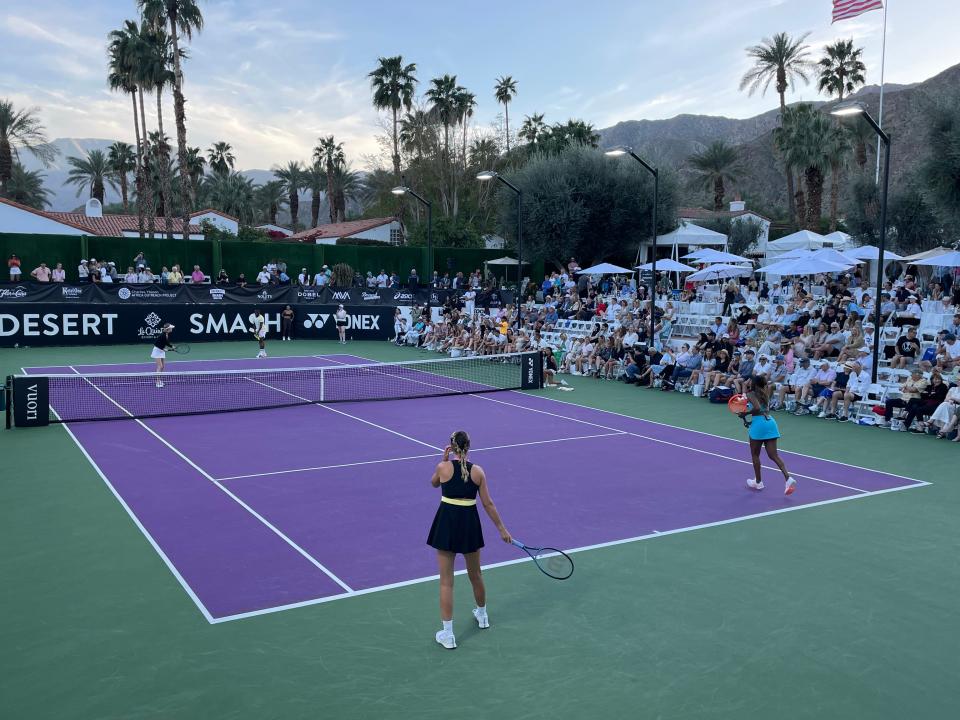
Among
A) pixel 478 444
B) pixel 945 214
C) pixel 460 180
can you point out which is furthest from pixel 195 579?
pixel 460 180

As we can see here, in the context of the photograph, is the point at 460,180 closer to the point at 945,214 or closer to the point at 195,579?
the point at 945,214

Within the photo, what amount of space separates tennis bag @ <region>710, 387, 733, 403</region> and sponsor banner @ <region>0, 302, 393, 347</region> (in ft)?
63.9

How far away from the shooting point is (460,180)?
6900 cm

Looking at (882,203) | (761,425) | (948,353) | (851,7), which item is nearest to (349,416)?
(761,425)

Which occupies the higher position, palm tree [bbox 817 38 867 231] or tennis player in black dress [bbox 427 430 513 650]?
palm tree [bbox 817 38 867 231]

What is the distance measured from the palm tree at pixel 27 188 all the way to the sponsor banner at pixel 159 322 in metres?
61.5

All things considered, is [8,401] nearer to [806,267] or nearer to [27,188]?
[806,267]

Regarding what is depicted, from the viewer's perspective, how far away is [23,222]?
184 ft

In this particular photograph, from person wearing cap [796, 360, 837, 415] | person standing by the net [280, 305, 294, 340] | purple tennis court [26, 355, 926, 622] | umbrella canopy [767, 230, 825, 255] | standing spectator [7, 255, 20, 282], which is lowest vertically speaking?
purple tennis court [26, 355, 926, 622]

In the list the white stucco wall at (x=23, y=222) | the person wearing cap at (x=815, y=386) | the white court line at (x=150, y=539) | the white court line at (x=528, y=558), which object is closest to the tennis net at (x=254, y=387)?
the white court line at (x=150, y=539)

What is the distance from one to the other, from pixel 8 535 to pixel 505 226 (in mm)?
40391

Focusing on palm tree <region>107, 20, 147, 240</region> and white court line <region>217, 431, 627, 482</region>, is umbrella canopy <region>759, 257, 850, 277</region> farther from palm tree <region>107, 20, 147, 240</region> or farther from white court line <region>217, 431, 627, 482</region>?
palm tree <region>107, 20, 147, 240</region>

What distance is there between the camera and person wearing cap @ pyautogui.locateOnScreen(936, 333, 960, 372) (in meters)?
17.5

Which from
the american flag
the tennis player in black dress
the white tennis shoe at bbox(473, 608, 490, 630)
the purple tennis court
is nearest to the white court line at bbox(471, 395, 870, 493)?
the purple tennis court
